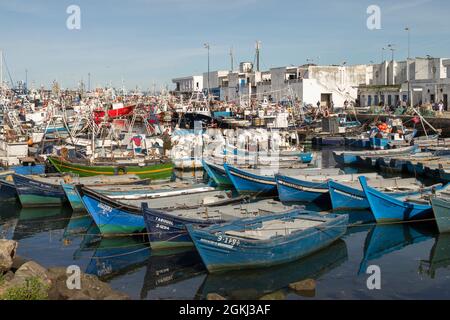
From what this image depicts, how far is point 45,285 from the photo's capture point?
13133mm

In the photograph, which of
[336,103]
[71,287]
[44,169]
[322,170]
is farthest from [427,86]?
[71,287]

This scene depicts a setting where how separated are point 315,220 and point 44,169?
660 inches

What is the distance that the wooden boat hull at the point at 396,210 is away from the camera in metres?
20.5

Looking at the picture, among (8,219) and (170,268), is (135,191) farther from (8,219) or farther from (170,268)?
(170,268)

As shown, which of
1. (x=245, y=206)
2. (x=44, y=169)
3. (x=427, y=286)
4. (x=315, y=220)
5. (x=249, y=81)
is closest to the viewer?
(x=427, y=286)

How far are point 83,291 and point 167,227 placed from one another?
15.3 feet

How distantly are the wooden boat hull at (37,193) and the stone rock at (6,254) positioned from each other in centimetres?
912

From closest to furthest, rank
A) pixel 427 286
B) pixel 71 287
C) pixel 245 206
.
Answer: pixel 71 287 < pixel 427 286 < pixel 245 206

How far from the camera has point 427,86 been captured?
59062mm

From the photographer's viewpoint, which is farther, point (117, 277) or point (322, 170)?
point (322, 170)

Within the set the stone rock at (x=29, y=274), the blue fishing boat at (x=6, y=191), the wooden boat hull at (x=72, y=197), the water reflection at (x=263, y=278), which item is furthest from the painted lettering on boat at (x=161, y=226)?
the blue fishing boat at (x=6, y=191)

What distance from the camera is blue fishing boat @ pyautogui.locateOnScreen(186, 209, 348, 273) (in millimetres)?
15211

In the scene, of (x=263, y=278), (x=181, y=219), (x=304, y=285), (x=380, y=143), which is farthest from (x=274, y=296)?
(x=380, y=143)

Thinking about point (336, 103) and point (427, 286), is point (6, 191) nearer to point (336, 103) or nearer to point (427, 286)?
point (427, 286)
